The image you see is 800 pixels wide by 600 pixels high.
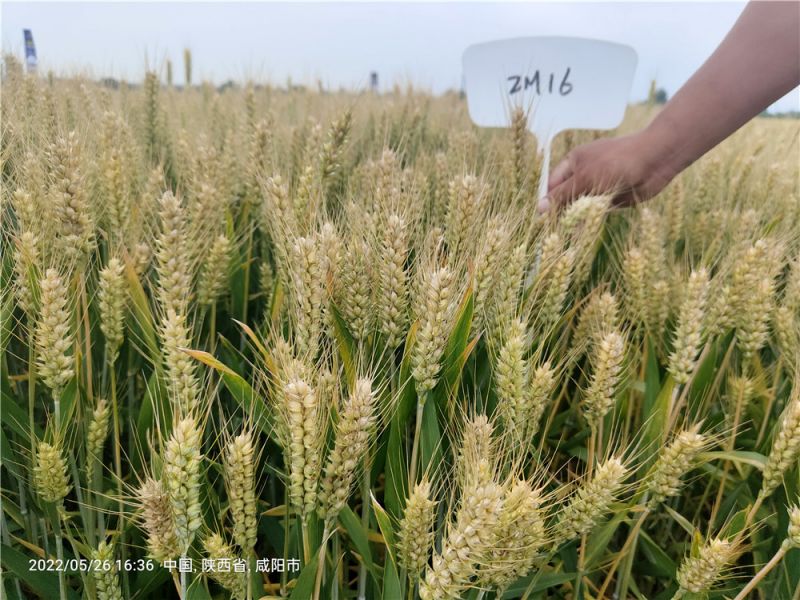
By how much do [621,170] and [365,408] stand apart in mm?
1454

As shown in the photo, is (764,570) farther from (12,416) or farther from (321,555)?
(12,416)

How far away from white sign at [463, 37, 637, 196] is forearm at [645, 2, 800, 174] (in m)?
0.39

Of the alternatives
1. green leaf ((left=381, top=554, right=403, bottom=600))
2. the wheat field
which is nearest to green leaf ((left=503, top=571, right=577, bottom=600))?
the wheat field

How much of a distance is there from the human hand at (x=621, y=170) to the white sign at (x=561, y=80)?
0.19m

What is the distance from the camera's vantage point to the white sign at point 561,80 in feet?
6.86

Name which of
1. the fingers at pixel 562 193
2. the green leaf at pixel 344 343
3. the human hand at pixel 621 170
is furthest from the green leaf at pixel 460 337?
the fingers at pixel 562 193

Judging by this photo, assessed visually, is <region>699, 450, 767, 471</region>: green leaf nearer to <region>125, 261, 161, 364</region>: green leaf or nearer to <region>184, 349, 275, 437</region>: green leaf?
<region>184, 349, 275, 437</region>: green leaf

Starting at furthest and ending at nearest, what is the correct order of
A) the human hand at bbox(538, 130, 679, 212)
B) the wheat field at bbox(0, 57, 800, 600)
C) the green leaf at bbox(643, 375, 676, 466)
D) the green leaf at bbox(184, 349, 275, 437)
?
the human hand at bbox(538, 130, 679, 212) → the green leaf at bbox(643, 375, 676, 466) → the green leaf at bbox(184, 349, 275, 437) → the wheat field at bbox(0, 57, 800, 600)

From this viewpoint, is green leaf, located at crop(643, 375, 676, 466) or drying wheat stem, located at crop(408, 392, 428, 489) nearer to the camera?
drying wheat stem, located at crop(408, 392, 428, 489)

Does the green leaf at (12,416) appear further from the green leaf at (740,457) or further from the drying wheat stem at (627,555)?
the green leaf at (740,457)

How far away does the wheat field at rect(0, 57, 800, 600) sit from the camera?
0.84 meters

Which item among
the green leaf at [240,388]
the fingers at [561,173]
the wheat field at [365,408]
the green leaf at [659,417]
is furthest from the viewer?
the fingers at [561,173]

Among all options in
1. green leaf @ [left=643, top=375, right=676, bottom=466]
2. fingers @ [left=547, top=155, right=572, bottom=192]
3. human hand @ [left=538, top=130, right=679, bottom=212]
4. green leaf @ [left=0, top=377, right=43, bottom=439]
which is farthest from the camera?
fingers @ [left=547, top=155, right=572, bottom=192]

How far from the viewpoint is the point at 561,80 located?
84.1 inches
